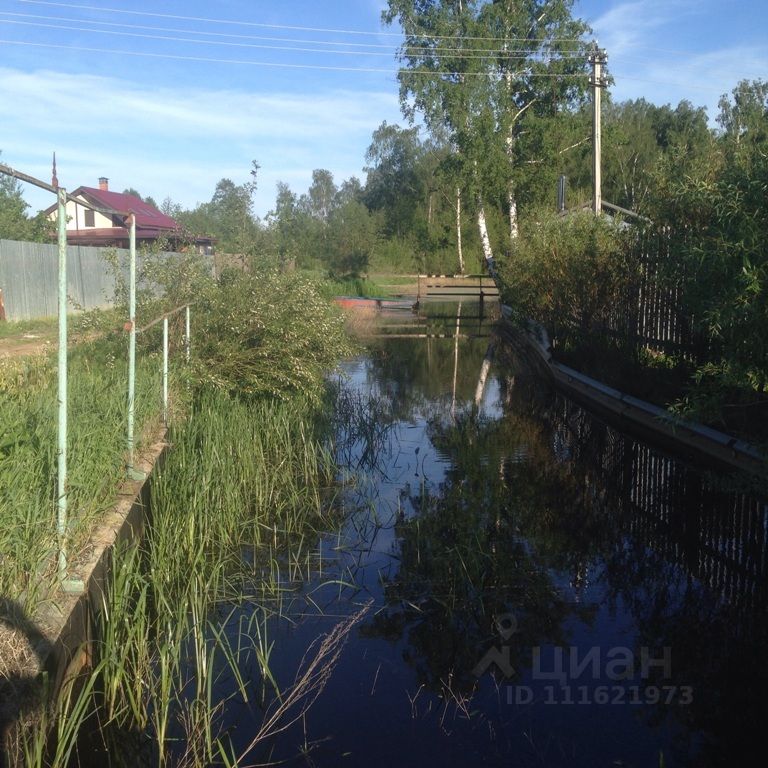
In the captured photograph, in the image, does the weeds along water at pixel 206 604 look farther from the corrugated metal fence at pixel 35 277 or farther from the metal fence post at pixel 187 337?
the corrugated metal fence at pixel 35 277

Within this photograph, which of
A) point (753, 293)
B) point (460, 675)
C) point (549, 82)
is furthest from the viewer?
point (549, 82)

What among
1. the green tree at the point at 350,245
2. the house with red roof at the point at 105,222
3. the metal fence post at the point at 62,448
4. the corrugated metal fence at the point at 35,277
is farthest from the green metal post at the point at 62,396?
the green tree at the point at 350,245

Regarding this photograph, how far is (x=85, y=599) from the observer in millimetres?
5164

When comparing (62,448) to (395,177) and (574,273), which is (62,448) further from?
(395,177)

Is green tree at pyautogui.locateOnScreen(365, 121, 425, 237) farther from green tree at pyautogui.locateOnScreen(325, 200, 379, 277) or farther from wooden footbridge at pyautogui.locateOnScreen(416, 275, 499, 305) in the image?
wooden footbridge at pyautogui.locateOnScreen(416, 275, 499, 305)

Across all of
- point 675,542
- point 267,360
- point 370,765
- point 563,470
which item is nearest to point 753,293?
point 675,542

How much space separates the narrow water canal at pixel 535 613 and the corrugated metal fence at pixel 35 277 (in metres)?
12.4

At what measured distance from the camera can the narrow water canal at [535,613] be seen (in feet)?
15.0

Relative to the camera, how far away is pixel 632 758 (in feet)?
14.3

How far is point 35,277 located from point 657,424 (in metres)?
17.1

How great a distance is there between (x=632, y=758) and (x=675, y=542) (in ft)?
11.4

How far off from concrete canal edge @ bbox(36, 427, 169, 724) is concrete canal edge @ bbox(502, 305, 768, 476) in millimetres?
5049

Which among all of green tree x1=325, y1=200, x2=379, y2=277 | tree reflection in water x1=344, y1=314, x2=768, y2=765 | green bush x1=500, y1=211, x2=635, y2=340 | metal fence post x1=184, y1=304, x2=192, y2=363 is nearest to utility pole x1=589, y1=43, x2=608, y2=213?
green bush x1=500, y1=211, x2=635, y2=340

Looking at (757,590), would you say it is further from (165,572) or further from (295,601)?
(165,572)
